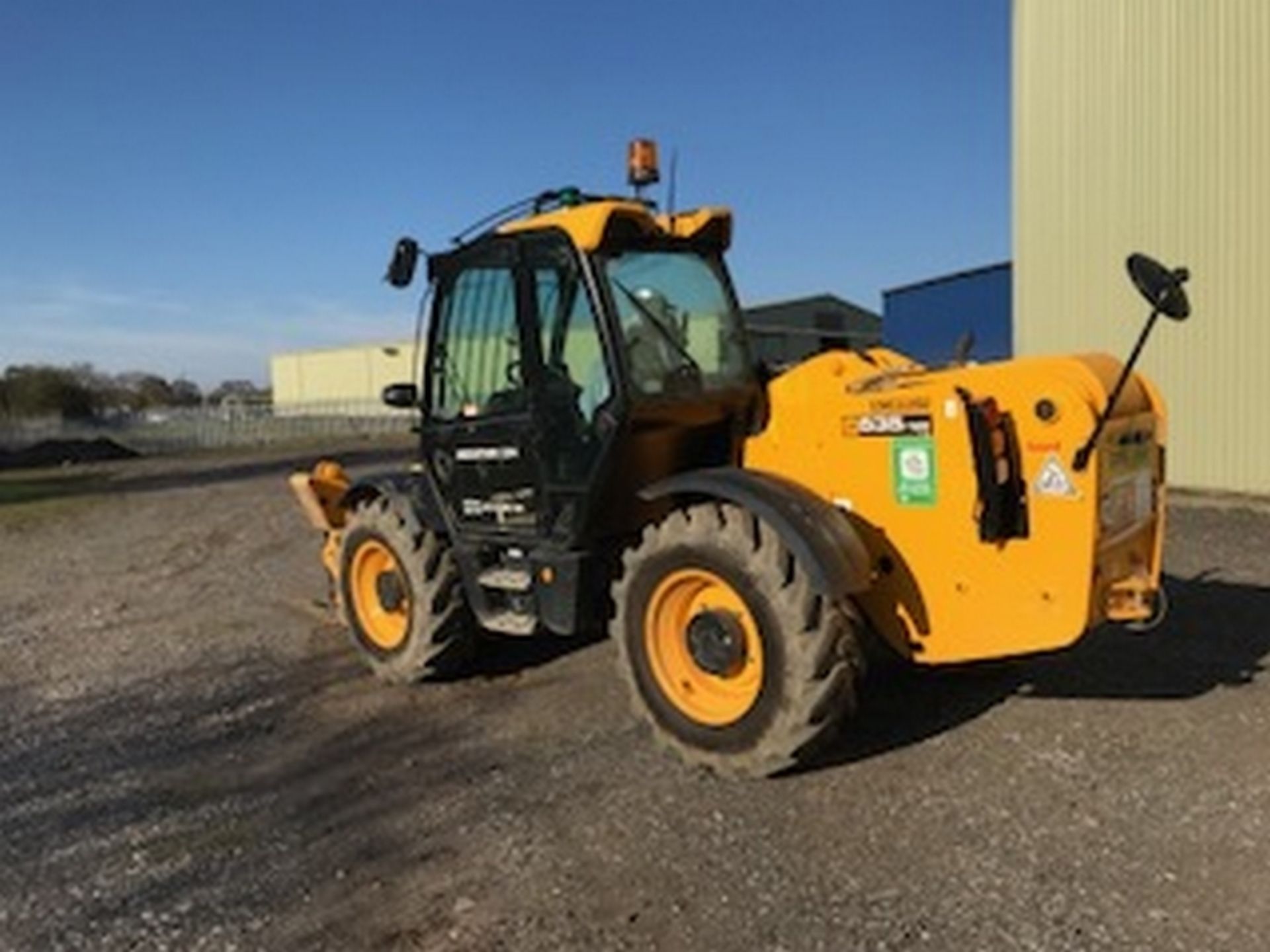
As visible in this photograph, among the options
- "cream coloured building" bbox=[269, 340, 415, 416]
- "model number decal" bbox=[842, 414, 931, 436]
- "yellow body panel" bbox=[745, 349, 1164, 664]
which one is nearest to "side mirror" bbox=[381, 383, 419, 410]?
"yellow body panel" bbox=[745, 349, 1164, 664]

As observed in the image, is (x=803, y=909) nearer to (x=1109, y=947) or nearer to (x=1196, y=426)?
(x=1109, y=947)

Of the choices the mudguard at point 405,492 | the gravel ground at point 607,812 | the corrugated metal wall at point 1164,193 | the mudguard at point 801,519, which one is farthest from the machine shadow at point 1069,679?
the corrugated metal wall at point 1164,193

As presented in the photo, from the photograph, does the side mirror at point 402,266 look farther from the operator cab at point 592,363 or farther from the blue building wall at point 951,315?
the blue building wall at point 951,315

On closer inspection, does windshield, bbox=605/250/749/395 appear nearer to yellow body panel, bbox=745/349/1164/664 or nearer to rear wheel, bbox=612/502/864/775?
yellow body panel, bbox=745/349/1164/664

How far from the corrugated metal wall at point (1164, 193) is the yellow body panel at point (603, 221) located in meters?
9.95

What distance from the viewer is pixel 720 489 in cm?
562

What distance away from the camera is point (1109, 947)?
3850 millimetres

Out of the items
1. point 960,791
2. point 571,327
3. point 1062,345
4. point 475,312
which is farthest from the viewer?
point 1062,345

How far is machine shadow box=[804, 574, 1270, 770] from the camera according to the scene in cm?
598

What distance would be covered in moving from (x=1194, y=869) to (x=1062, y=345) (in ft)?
42.5

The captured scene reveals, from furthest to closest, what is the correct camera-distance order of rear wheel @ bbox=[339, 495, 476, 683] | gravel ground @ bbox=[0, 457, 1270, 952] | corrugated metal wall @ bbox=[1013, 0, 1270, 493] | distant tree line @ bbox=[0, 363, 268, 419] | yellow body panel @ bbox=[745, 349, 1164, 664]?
1. distant tree line @ bbox=[0, 363, 268, 419]
2. corrugated metal wall @ bbox=[1013, 0, 1270, 493]
3. rear wheel @ bbox=[339, 495, 476, 683]
4. yellow body panel @ bbox=[745, 349, 1164, 664]
5. gravel ground @ bbox=[0, 457, 1270, 952]

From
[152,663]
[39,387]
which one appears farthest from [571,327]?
[39,387]

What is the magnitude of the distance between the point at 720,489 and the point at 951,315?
2254 cm

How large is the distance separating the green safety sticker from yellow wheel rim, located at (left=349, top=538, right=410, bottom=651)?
3.35m
